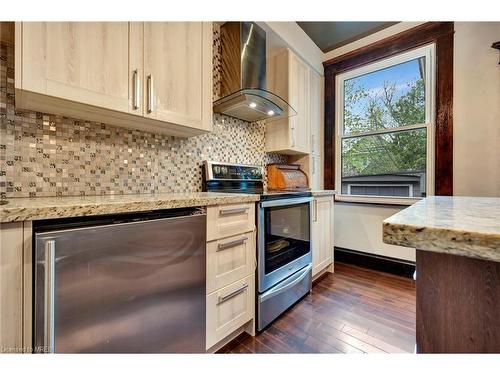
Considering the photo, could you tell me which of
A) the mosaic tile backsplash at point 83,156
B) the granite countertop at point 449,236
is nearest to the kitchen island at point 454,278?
the granite countertop at point 449,236

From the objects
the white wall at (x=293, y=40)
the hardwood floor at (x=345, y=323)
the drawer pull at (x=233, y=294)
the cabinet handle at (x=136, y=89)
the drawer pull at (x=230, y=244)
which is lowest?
the hardwood floor at (x=345, y=323)

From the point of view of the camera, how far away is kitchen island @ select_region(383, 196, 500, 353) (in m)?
0.36

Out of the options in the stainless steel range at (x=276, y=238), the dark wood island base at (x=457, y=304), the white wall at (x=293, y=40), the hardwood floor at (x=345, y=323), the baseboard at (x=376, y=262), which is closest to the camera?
the dark wood island base at (x=457, y=304)

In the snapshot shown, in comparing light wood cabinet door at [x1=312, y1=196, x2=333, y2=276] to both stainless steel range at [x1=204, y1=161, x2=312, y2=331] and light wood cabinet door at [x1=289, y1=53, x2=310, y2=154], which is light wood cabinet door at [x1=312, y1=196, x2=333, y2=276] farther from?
light wood cabinet door at [x1=289, y1=53, x2=310, y2=154]

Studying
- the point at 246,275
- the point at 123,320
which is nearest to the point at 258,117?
the point at 246,275

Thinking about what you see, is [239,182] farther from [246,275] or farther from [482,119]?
[482,119]

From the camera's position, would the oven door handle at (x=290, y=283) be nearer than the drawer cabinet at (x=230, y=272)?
No

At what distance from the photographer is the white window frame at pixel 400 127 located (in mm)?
2307

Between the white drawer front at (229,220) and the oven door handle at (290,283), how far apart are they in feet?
1.65

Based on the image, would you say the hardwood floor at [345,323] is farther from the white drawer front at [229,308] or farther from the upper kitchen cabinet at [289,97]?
the upper kitchen cabinet at [289,97]

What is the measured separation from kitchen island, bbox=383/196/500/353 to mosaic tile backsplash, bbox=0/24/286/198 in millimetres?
1486

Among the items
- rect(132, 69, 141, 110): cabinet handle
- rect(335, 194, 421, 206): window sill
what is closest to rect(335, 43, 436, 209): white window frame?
rect(335, 194, 421, 206): window sill

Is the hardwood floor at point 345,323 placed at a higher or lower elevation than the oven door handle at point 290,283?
lower

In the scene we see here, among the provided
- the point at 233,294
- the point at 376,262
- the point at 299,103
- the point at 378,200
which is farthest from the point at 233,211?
the point at 376,262
